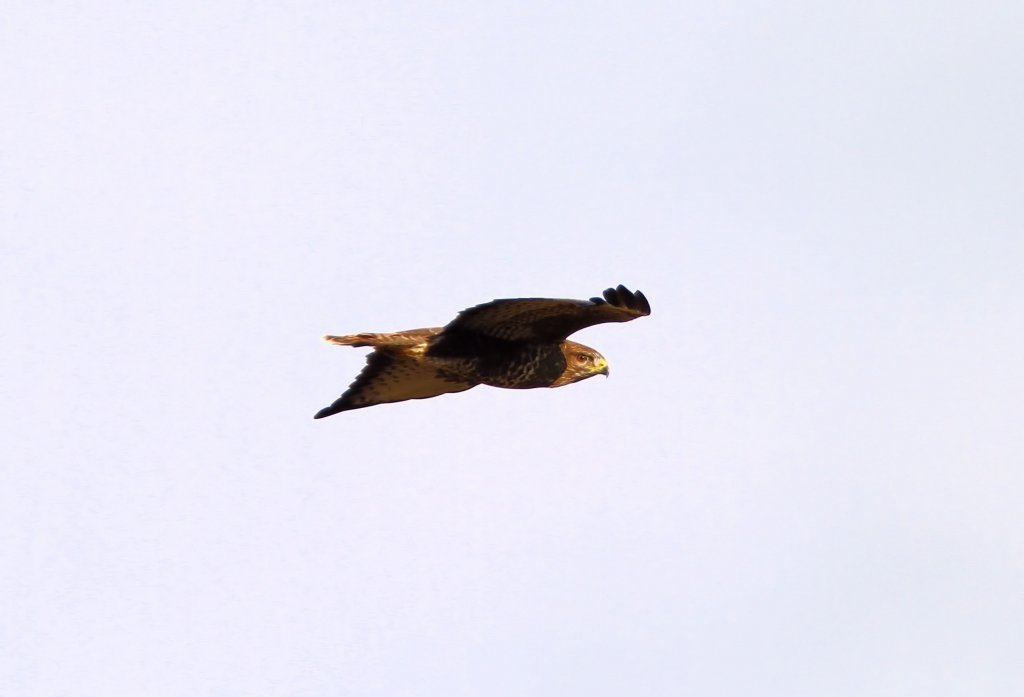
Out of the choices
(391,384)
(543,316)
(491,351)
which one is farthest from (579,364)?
(391,384)

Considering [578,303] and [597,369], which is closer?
[578,303]

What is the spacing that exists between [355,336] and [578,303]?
2.15m

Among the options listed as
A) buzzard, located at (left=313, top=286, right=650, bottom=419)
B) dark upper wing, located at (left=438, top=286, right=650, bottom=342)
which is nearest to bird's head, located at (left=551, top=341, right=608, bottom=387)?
buzzard, located at (left=313, top=286, right=650, bottom=419)

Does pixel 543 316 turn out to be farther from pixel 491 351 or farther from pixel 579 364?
pixel 579 364

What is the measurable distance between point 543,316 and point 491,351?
0.69 m

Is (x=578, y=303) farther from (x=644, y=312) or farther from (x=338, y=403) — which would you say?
(x=338, y=403)

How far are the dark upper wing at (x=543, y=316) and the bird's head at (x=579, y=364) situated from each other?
460 mm

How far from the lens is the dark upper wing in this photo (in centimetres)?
1747

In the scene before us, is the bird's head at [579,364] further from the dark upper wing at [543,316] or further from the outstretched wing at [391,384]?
the outstretched wing at [391,384]

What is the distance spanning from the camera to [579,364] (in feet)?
62.4

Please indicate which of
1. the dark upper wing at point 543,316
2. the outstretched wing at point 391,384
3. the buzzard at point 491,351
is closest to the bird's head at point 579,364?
the buzzard at point 491,351

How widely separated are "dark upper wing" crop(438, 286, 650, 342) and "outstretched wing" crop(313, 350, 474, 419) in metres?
0.85

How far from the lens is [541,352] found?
1858 centimetres

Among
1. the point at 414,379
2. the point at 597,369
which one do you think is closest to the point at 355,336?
the point at 414,379
